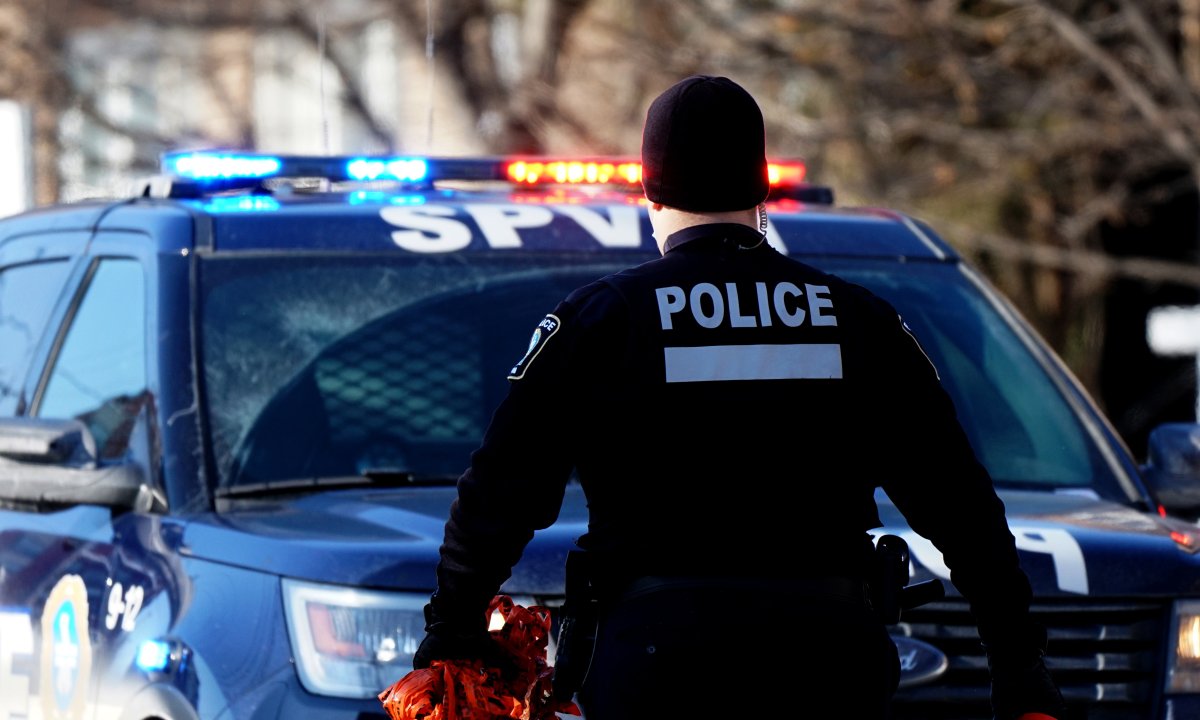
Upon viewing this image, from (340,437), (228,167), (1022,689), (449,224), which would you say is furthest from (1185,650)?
(228,167)

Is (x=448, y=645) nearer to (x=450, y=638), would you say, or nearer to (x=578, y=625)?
(x=450, y=638)

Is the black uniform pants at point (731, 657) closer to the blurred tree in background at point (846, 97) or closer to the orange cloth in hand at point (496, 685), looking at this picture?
the orange cloth in hand at point (496, 685)

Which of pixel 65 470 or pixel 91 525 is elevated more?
Result: pixel 65 470

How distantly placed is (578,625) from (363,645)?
0.71 metres

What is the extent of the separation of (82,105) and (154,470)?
44.1 feet

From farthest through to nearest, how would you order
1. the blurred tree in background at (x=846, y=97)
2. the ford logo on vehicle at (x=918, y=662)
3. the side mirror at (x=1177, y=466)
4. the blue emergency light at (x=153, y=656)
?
the blurred tree in background at (x=846, y=97) → the side mirror at (x=1177, y=466) → the blue emergency light at (x=153, y=656) → the ford logo on vehicle at (x=918, y=662)

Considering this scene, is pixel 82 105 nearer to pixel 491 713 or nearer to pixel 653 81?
pixel 653 81

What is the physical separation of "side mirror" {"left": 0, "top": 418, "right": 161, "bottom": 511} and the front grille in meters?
1.40

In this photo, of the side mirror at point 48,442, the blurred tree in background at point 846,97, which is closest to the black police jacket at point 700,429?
the side mirror at point 48,442

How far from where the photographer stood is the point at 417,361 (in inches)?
166

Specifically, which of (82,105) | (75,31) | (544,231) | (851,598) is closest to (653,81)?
(82,105)

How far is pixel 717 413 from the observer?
255 cm

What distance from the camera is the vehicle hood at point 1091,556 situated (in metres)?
3.40

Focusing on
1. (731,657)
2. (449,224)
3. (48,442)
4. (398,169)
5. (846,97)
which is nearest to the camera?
(731,657)
